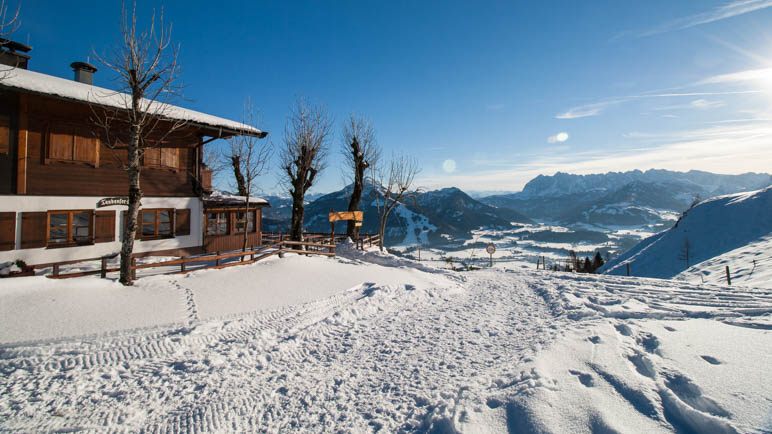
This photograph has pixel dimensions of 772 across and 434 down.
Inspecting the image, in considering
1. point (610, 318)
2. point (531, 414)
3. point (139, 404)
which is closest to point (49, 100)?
point (139, 404)

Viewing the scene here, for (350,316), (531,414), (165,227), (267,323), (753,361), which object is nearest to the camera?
(531,414)

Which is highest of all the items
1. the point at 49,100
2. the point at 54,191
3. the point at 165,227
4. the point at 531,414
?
the point at 49,100

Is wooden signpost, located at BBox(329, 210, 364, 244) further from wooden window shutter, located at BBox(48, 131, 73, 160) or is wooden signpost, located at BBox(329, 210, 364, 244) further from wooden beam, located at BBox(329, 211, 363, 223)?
wooden window shutter, located at BBox(48, 131, 73, 160)

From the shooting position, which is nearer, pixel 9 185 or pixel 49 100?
pixel 9 185

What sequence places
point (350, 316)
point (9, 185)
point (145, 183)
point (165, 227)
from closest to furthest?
point (350, 316), point (9, 185), point (145, 183), point (165, 227)

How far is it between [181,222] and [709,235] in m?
58.0

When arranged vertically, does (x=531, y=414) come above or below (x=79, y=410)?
above

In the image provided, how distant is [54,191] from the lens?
551 inches

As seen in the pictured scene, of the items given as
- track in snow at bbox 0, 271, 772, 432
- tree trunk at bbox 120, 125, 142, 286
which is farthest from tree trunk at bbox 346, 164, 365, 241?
tree trunk at bbox 120, 125, 142, 286

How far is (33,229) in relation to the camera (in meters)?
13.4

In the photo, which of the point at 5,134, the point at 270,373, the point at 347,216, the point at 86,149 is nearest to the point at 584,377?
the point at 270,373

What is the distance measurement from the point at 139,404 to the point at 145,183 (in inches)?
591

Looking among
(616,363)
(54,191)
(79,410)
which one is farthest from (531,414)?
(54,191)

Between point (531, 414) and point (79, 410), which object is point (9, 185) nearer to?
point (79, 410)
